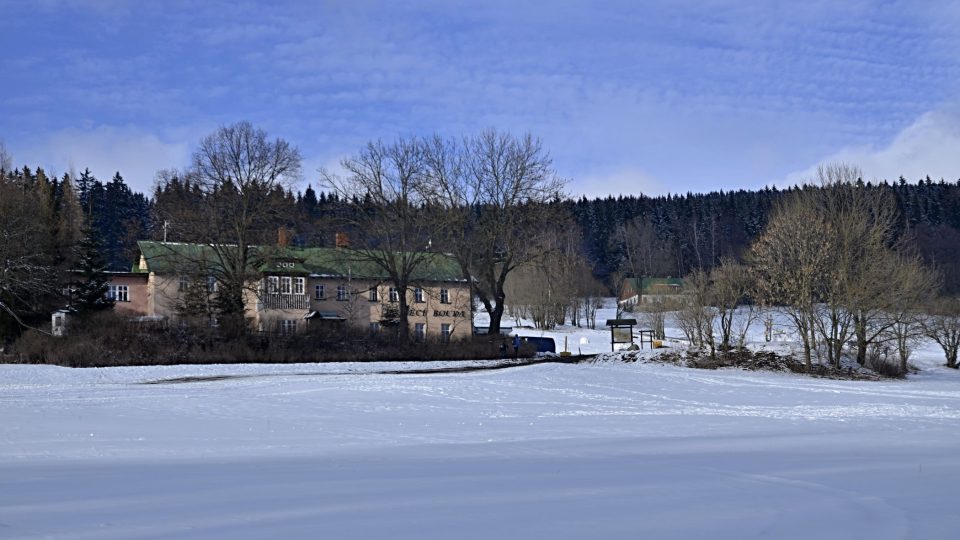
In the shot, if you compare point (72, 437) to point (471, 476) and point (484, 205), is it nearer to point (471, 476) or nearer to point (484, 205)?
point (471, 476)

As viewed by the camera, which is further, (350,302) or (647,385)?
(350,302)

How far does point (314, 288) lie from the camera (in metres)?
58.9

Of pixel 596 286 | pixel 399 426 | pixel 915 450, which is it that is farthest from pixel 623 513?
pixel 596 286

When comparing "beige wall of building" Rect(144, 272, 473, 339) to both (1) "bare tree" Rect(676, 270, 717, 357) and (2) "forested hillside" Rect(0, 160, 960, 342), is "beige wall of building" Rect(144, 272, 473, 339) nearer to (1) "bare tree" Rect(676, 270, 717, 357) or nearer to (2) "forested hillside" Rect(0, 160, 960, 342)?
(2) "forested hillside" Rect(0, 160, 960, 342)

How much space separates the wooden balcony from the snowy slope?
30.4 m

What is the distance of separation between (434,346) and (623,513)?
37.7m

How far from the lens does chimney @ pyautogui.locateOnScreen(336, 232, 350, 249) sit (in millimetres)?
55191

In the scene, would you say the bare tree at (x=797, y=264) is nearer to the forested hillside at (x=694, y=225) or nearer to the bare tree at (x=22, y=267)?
the bare tree at (x=22, y=267)

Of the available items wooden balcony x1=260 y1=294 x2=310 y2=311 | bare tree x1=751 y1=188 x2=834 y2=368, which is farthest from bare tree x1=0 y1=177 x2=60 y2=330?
bare tree x1=751 y1=188 x2=834 y2=368

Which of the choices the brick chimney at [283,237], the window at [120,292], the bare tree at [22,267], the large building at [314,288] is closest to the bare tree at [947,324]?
the large building at [314,288]

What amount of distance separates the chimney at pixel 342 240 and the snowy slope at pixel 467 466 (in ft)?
100.0

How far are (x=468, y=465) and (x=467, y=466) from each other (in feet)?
0.34

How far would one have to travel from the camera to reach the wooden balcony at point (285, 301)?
5528 centimetres

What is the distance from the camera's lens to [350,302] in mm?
58469
